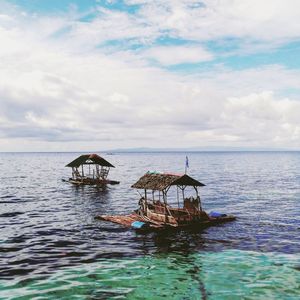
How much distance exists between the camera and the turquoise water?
55.3ft

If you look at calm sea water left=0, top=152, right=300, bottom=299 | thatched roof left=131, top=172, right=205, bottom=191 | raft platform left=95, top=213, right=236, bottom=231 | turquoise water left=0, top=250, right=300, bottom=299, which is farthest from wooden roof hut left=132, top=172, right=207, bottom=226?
turquoise water left=0, top=250, right=300, bottom=299

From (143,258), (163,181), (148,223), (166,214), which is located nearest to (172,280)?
(143,258)

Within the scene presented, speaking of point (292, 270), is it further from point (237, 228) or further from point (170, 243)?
point (237, 228)

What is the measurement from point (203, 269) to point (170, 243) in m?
6.06

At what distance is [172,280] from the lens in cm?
1864

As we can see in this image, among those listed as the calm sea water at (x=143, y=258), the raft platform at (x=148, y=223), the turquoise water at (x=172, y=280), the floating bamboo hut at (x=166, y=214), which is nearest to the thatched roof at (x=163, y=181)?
the floating bamboo hut at (x=166, y=214)

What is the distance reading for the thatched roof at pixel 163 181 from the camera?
Answer: 30672 mm

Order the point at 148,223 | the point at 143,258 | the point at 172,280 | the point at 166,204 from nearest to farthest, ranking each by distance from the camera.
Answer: the point at 172,280 → the point at 143,258 → the point at 148,223 → the point at 166,204

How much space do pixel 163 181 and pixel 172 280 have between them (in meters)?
13.3

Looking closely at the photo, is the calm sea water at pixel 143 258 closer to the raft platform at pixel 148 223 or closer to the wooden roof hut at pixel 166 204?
the raft platform at pixel 148 223

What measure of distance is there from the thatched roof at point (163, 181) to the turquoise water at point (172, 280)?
29.4 ft

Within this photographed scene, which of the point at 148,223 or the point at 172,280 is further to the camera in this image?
the point at 148,223

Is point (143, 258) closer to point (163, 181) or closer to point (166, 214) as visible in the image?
point (166, 214)

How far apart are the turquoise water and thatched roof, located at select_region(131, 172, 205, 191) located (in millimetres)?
8956
